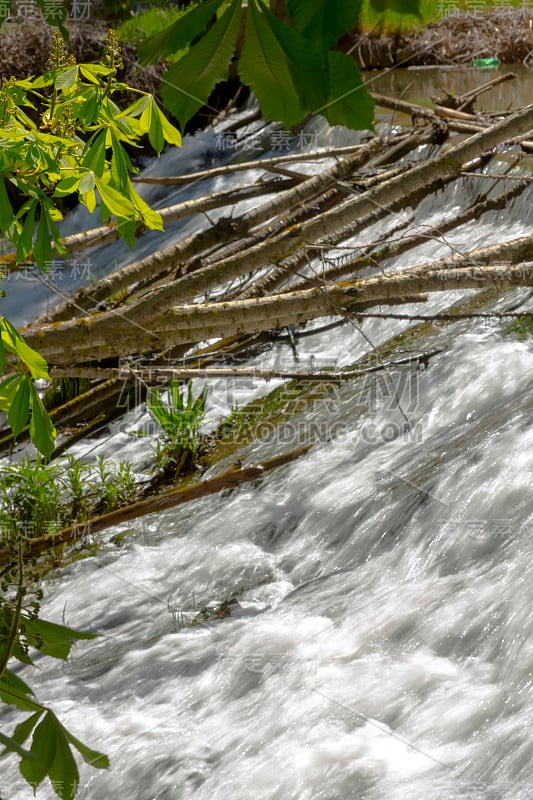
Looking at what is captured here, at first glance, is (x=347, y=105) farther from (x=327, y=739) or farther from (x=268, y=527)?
(x=268, y=527)

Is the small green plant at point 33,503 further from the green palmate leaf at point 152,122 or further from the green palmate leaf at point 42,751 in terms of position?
the green palmate leaf at point 42,751

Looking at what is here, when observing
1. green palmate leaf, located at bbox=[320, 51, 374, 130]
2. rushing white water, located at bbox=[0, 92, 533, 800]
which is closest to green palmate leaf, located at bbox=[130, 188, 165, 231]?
green palmate leaf, located at bbox=[320, 51, 374, 130]

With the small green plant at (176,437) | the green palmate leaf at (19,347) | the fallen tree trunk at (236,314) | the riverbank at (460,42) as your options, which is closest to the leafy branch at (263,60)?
the green palmate leaf at (19,347)

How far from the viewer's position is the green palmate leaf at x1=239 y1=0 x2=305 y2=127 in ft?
2.82

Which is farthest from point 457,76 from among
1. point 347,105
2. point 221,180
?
point 347,105

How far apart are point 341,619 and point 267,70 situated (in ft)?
7.77

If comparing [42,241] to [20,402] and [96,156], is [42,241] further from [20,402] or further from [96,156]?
[20,402]

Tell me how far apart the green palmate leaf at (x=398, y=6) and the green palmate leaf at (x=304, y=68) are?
0.07 m

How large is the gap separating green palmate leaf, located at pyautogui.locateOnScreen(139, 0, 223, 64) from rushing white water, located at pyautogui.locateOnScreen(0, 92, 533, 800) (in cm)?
186

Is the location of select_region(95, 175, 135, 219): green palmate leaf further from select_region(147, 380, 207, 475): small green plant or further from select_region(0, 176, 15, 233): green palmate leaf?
select_region(147, 380, 207, 475): small green plant

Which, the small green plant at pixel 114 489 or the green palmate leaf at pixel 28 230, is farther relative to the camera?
the small green plant at pixel 114 489

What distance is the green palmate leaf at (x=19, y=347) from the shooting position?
1360mm

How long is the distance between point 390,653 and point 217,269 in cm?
131

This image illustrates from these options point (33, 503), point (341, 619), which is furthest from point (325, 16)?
point (33, 503)
